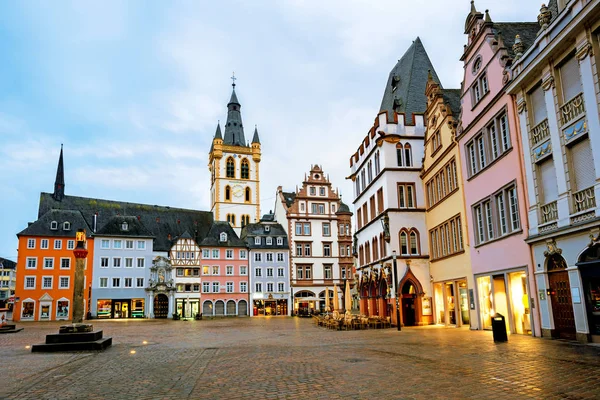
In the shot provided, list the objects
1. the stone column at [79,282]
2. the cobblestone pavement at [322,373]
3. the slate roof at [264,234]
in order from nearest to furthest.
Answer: the cobblestone pavement at [322,373] → the stone column at [79,282] → the slate roof at [264,234]

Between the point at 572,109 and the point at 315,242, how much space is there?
53.6 m

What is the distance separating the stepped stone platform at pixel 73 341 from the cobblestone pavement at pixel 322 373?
0.93m

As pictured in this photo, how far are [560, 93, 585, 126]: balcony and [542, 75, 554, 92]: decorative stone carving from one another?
3.65 ft

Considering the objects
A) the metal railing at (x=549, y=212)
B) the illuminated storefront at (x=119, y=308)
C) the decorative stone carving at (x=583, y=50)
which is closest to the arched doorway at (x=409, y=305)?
the metal railing at (x=549, y=212)

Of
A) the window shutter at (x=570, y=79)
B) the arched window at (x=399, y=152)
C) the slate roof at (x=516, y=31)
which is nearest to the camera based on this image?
the window shutter at (x=570, y=79)

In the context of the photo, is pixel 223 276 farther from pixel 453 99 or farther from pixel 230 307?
pixel 453 99

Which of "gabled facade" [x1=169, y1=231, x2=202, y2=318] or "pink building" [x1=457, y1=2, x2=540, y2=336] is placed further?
"gabled facade" [x1=169, y1=231, x2=202, y2=318]

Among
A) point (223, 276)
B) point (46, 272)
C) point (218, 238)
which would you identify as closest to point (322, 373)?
point (223, 276)

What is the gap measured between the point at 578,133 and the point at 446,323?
16.6m

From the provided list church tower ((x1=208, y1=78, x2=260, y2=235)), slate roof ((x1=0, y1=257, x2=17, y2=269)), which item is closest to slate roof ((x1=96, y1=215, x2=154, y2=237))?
church tower ((x1=208, y1=78, x2=260, y2=235))

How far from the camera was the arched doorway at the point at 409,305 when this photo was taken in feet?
107

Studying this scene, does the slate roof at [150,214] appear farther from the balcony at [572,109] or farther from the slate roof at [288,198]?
the balcony at [572,109]

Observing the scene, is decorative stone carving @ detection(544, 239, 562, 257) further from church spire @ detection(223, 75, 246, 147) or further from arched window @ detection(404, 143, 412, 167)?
church spire @ detection(223, 75, 246, 147)

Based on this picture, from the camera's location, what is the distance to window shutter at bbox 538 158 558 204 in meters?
18.4
